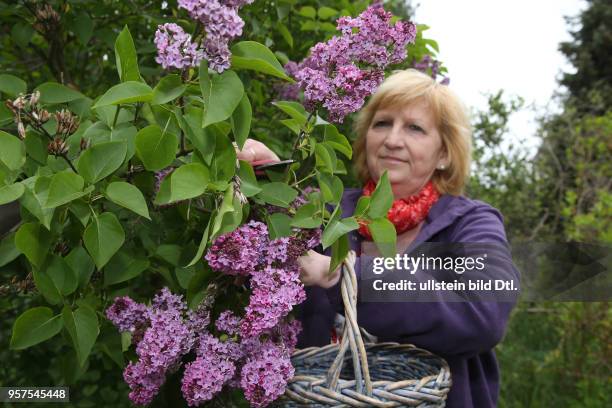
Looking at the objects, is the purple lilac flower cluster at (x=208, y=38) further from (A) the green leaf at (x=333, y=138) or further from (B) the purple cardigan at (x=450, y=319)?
(B) the purple cardigan at (x=450, y=319)

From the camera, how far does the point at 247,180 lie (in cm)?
101

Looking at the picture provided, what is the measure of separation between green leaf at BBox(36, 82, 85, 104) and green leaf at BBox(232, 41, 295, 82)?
15.2 inches

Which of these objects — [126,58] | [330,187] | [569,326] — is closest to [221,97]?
[126,58]

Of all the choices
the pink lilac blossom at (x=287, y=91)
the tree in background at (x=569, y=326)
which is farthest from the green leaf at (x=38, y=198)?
the tree in background at (x=569, y=326)

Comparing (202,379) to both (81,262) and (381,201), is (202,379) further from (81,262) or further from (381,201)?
(381,201)

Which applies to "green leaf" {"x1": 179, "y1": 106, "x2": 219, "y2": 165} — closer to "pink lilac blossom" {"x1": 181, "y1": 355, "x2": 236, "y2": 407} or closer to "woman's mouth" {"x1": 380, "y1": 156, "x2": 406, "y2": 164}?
"pink lilac blossom" {"x1": 181, "y1": 355, "x2": 236, "y2": 407}

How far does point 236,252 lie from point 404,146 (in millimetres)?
1179

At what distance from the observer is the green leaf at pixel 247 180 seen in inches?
38.6

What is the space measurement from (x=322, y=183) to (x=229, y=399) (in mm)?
485

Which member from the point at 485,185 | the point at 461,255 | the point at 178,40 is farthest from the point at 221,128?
the point at 485,185

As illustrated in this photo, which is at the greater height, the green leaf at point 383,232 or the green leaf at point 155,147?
the green leaf at point 155,147

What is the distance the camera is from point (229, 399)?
1.24m

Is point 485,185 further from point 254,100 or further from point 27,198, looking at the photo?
point 27,198

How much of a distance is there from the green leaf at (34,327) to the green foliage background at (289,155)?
6cm
